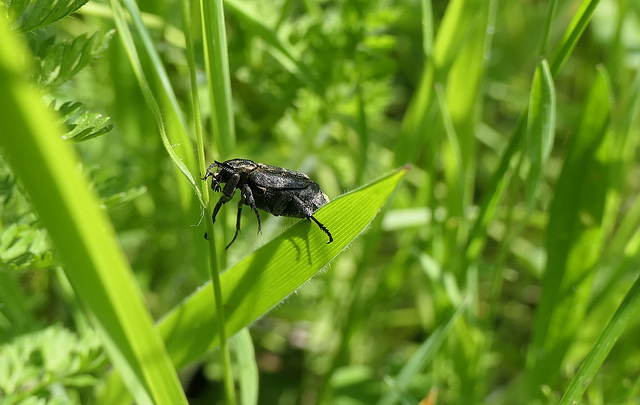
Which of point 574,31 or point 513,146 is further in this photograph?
point 513,146

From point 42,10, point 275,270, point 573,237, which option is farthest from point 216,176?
Result: point 573,237

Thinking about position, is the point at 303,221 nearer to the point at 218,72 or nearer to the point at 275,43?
the point at 218,72

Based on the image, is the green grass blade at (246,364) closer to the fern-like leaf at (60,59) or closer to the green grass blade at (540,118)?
the fern-like leaf at (60,59)

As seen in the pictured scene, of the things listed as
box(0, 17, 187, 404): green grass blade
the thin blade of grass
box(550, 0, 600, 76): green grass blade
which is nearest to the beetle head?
box(0, 17, 187, 404): green grass blade

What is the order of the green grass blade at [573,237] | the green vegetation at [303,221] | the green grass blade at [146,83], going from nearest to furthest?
the green grass blade at [146,83] < the green vegetation at [303,221] < the green grass blade at [573,237]

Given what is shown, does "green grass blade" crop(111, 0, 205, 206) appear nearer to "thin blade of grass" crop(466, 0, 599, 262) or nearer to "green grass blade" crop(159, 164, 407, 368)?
"green grass blade" crop(159, 164, 407, 368)

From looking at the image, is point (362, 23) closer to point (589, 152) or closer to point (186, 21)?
point (589, 152)

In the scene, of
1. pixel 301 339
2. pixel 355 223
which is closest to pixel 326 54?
pixel 355 223

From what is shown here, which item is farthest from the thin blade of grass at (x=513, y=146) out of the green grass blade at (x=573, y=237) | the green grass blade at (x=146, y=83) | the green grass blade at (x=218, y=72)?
the green grass blade at (x=146, y=83)
